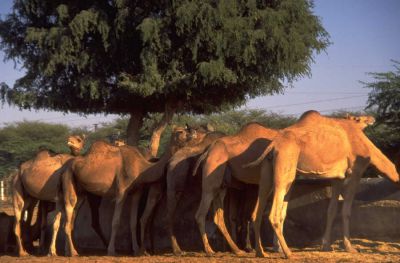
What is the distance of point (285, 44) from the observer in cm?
1742

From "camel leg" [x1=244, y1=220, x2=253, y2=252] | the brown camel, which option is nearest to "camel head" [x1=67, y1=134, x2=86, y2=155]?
the brown camel

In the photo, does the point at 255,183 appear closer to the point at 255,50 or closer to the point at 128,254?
the point at 128,254

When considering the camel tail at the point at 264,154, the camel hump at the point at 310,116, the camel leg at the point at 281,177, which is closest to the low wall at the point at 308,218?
the camel hump at the point at 310,116

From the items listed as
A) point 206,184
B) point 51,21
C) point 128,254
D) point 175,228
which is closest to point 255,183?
point 206,184

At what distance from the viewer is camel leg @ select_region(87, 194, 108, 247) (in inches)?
533

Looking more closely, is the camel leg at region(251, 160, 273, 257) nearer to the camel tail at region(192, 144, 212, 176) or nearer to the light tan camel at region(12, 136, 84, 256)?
the camel tail at region(192, 144, 212, 176)

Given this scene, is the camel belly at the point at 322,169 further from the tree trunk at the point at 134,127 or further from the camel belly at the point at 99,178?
the tree trunk at the point at 134,127

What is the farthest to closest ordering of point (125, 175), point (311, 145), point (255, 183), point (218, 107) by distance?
point (218, 107)
point (125, 175)
point (255, 183)
point (311, 145)

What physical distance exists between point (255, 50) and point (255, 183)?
6720 millimetres

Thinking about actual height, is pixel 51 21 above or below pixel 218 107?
above

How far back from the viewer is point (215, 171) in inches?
436

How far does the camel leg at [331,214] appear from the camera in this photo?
10.9 m

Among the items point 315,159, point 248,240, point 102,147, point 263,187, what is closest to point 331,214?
A: point 315,159

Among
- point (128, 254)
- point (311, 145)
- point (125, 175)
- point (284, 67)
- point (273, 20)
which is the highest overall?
point (273, 20)
